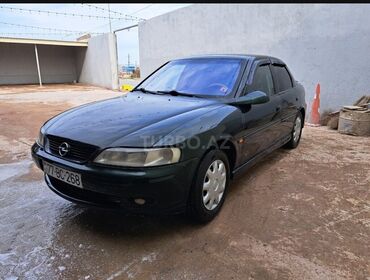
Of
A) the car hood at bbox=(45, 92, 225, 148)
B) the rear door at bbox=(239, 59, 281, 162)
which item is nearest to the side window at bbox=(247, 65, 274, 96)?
the rear door at bbox=(239, 59, 281, 162)

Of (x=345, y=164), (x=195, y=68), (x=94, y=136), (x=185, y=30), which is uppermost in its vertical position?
(x=185, y=30)

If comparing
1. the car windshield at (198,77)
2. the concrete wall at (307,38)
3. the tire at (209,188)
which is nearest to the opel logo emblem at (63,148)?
the tire at (209,188)

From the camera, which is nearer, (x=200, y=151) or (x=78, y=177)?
(x=78, y=177)

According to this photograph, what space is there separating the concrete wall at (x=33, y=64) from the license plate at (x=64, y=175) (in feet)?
85.7

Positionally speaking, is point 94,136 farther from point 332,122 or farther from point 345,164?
point 332,122

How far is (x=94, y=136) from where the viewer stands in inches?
93.6

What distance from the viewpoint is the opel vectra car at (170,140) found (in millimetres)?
2225

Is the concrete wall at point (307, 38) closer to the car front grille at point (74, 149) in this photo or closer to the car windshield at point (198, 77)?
the car windshield at point (198, 77)

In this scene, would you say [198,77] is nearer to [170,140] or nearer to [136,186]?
[170,140]

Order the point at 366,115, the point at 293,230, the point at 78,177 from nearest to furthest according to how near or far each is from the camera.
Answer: the point at 78,177 < the point at 293,230 < the point at 366,115

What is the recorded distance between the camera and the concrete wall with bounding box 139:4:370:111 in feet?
23.0

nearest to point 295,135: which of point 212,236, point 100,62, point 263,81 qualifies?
point 263,81

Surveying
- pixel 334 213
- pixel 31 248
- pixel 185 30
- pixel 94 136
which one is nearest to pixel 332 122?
pixel 334 213

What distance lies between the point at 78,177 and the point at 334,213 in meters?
2.42
